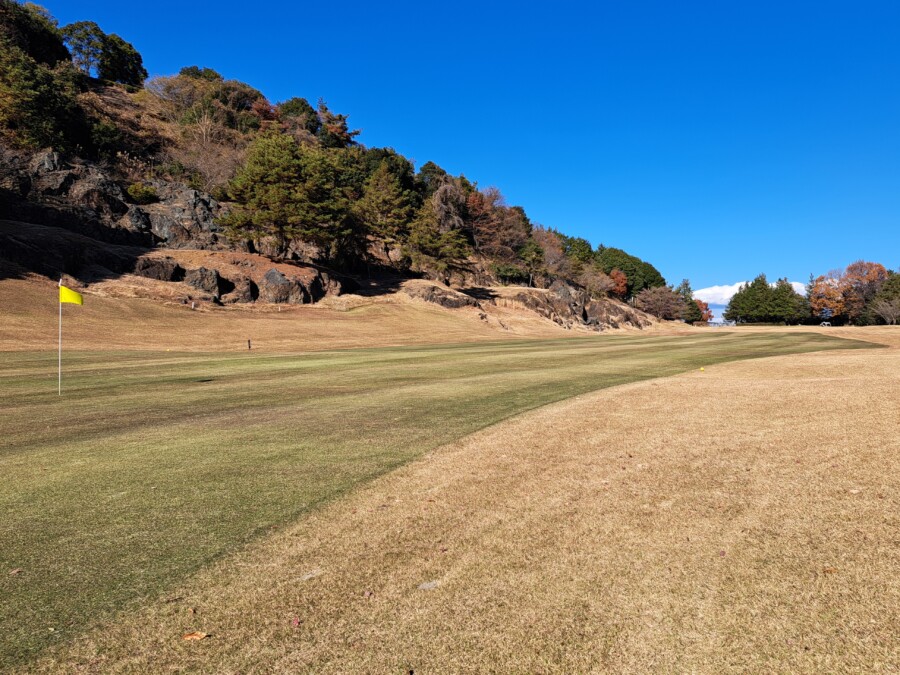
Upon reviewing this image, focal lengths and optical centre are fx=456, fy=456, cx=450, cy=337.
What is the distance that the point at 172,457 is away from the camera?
21.9 ft

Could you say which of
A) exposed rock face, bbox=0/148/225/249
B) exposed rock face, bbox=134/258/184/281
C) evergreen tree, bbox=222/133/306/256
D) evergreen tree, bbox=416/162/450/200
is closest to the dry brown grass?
exposed rock face, bbox=134/258/184/281

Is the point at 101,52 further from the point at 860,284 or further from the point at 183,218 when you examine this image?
the point at 860,284

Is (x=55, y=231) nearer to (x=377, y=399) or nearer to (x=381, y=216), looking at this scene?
(x=381, y=216)

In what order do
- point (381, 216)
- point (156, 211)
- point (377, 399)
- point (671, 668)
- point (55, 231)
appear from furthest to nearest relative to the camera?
point (381, 216)
point (156, 211)
point (55, 231)
point (377, 399)
point (671, 668)

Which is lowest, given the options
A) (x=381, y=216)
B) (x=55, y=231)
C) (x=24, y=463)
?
(x=24, y=463)

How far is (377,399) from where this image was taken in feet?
37.6

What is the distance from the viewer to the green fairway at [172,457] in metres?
3.57

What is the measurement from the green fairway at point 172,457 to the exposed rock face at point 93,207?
35.7m

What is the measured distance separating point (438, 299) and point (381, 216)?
724 inches

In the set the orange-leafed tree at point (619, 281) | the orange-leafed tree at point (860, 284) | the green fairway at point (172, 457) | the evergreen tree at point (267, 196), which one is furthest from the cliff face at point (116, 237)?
the orange-leafed tree at point (860, 284)

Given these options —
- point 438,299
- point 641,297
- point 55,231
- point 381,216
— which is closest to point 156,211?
point 55,231

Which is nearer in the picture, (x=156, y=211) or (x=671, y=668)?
(x=671, y=668)

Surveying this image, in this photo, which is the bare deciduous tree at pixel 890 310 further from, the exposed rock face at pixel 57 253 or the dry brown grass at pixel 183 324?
the exposed rock face at pixel 57 253

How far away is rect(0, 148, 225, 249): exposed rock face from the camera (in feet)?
138
